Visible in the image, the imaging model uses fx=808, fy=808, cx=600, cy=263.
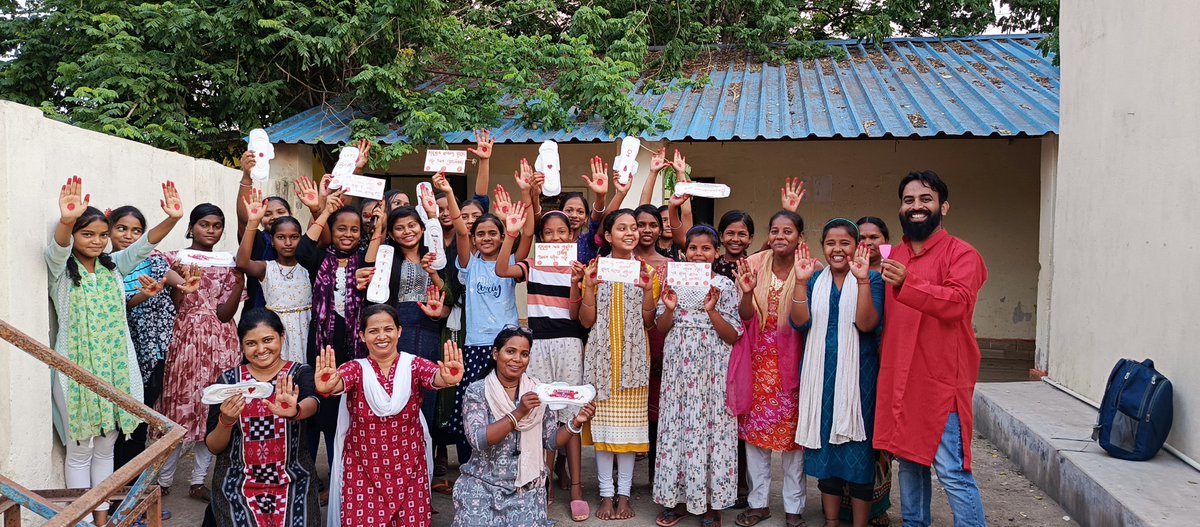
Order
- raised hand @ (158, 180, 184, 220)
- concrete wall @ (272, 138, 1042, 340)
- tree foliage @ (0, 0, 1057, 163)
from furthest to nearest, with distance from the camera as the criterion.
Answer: concrete wall @ (272, 138, 1042, 340)
tree foliage @ (0, 0, 1057, 163)
raised hand @ (158, 180, 184, 220)

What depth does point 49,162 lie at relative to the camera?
3865mm

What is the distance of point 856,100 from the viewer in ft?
28.0

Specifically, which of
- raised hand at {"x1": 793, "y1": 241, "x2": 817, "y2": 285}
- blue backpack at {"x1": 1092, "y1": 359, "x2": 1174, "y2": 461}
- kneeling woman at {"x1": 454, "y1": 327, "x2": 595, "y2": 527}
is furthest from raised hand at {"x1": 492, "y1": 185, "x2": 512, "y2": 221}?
blue backpack at {"x1": 1092, "y1": 359, "x2": 1174, "y2": 461}

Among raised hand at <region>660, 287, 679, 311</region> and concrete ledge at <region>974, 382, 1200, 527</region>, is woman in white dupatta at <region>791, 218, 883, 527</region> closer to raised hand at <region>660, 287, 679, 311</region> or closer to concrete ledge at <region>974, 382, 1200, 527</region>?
raised hand at <region>660, 287, 679, 311</region>

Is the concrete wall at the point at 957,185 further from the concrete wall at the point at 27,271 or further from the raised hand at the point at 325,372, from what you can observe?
the raised hand at the point at 325,372

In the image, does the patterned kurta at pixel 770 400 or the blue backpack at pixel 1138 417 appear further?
the blue backpack at pixel 1138 417

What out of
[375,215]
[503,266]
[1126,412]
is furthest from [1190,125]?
[375,215]

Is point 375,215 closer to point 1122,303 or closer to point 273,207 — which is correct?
point 273,207

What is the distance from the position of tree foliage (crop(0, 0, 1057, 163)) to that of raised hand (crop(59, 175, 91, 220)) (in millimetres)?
3940

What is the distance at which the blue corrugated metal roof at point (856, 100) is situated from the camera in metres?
7.64

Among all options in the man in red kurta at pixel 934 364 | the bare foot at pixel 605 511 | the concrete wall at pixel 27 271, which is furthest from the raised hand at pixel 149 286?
the man in red kurta at pixel 934 364

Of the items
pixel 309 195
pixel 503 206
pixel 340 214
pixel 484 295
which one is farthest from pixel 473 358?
pixel 309 195

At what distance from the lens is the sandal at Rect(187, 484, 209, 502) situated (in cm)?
435

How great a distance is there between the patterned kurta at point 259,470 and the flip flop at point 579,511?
1302mm
